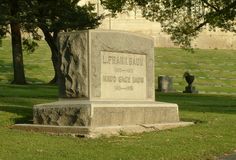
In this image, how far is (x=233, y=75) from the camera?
1722 inches

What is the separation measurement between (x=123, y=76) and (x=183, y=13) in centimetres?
2042

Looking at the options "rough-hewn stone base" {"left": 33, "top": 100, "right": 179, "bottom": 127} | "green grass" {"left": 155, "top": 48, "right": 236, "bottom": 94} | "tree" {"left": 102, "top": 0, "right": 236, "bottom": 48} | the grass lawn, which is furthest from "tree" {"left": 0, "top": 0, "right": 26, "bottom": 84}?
"rough-hewn stone base" {"left": 33, "top": 100, "right": 179, "bottom": 127}

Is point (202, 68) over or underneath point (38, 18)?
underneath

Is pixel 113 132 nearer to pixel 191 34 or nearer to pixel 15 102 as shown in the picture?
pixel 15 102

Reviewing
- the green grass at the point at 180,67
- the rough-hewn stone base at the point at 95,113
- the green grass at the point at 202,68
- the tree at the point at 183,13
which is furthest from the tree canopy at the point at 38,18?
the rough-hewn stone base at the point at 95,113

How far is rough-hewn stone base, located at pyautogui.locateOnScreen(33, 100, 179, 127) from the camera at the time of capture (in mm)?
11367

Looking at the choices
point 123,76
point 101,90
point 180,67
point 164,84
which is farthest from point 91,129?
point 180,67

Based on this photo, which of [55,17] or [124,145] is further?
[55,17]

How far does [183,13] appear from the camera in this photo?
32875 mm

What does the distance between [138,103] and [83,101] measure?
57.5 inches

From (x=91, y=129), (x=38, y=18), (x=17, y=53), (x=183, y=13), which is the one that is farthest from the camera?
(x=183, y=13)

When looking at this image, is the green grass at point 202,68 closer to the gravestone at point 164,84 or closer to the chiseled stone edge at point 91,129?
the gravestone at point 164,84

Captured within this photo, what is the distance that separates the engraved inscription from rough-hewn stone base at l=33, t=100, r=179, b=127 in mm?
305

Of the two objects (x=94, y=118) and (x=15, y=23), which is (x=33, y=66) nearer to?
(x=15, y=23)
